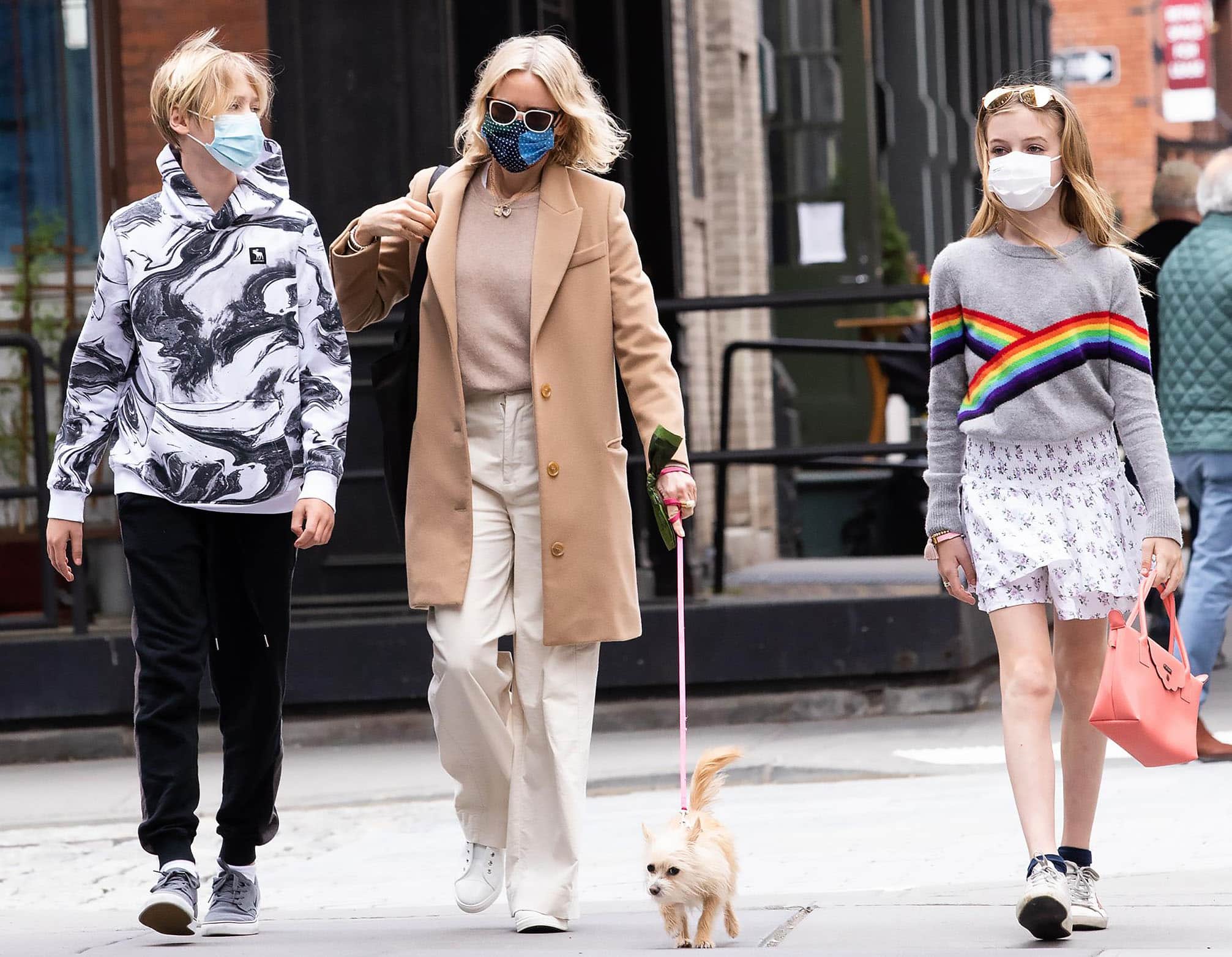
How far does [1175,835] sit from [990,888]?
0.79 metres

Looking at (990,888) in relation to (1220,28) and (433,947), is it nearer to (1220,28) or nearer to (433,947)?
(433,947)

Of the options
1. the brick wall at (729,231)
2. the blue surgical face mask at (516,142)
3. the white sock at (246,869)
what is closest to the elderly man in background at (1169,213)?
the blue surgical face mask at (516,142)

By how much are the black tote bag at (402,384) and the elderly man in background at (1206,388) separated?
10.3 feet

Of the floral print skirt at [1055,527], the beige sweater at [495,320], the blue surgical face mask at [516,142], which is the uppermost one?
the blue surgical face mask at [516,142]

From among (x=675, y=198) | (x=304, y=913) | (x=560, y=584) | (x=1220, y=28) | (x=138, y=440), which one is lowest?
(x=304, y=913)

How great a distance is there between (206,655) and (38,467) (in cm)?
348

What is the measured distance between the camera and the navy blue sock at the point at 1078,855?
4.39m

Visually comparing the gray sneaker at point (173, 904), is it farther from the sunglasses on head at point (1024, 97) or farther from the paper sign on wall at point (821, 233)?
the paper sign on wall at point (821, 233)

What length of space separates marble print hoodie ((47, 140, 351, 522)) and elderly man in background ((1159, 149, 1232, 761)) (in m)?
3.24

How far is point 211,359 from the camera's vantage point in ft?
14.8

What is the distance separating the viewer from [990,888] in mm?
4809

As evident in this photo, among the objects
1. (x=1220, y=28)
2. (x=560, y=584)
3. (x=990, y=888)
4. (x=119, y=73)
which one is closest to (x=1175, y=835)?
(x=990, y=888)

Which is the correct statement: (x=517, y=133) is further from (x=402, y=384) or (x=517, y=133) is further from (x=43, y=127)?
(x=43, y=127)

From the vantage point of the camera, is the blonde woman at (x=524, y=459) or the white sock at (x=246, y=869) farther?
the white sock at (x=246, y=869)
